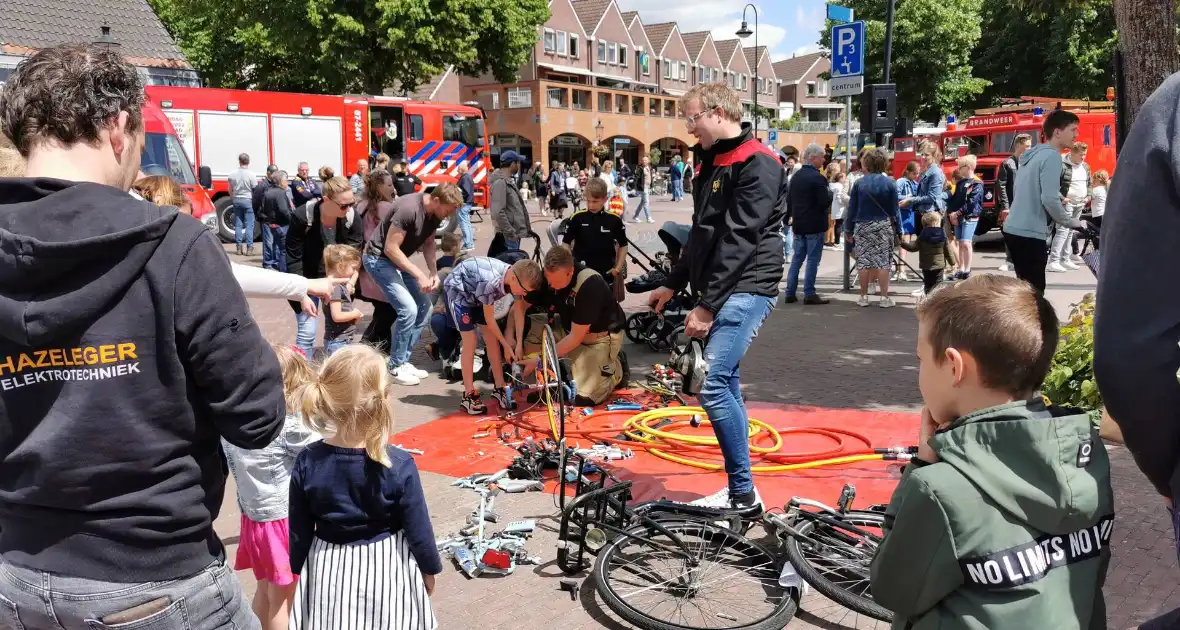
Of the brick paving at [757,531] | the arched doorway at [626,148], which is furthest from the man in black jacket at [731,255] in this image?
the arched doorway at [626,148]

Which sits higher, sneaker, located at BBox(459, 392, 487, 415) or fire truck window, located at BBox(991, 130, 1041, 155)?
fire truck window, located at BBox(991, 130, 1041, 155)

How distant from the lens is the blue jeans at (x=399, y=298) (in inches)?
308

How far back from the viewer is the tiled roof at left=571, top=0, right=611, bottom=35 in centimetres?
5925

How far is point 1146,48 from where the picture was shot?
6.10 meters

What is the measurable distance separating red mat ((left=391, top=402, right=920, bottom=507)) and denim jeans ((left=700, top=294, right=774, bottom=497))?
76 cm

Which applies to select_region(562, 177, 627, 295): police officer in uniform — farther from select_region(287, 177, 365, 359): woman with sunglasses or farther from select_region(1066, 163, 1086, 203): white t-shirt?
select_region(1066, 163, 1086, 203): white t-shirt

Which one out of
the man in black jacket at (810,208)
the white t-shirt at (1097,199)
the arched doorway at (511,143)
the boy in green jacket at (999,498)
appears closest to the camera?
the boy in green jacket at (999,498)

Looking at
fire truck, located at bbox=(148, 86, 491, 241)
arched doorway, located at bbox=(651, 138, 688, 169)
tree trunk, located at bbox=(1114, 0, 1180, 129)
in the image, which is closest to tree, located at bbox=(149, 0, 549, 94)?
fire truck, located at bbox=(148, 86, 491, 241)

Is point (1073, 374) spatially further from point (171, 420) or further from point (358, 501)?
point (171, 420)

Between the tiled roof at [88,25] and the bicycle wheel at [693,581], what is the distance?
1918 centimetres

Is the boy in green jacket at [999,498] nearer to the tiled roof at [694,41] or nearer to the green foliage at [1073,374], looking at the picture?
the green foliage at [1073,374]

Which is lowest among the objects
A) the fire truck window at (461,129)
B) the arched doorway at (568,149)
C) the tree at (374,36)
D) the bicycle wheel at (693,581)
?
the bicycle wheel at (693,581)

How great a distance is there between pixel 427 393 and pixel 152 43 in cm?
2075

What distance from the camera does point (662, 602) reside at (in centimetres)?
385
